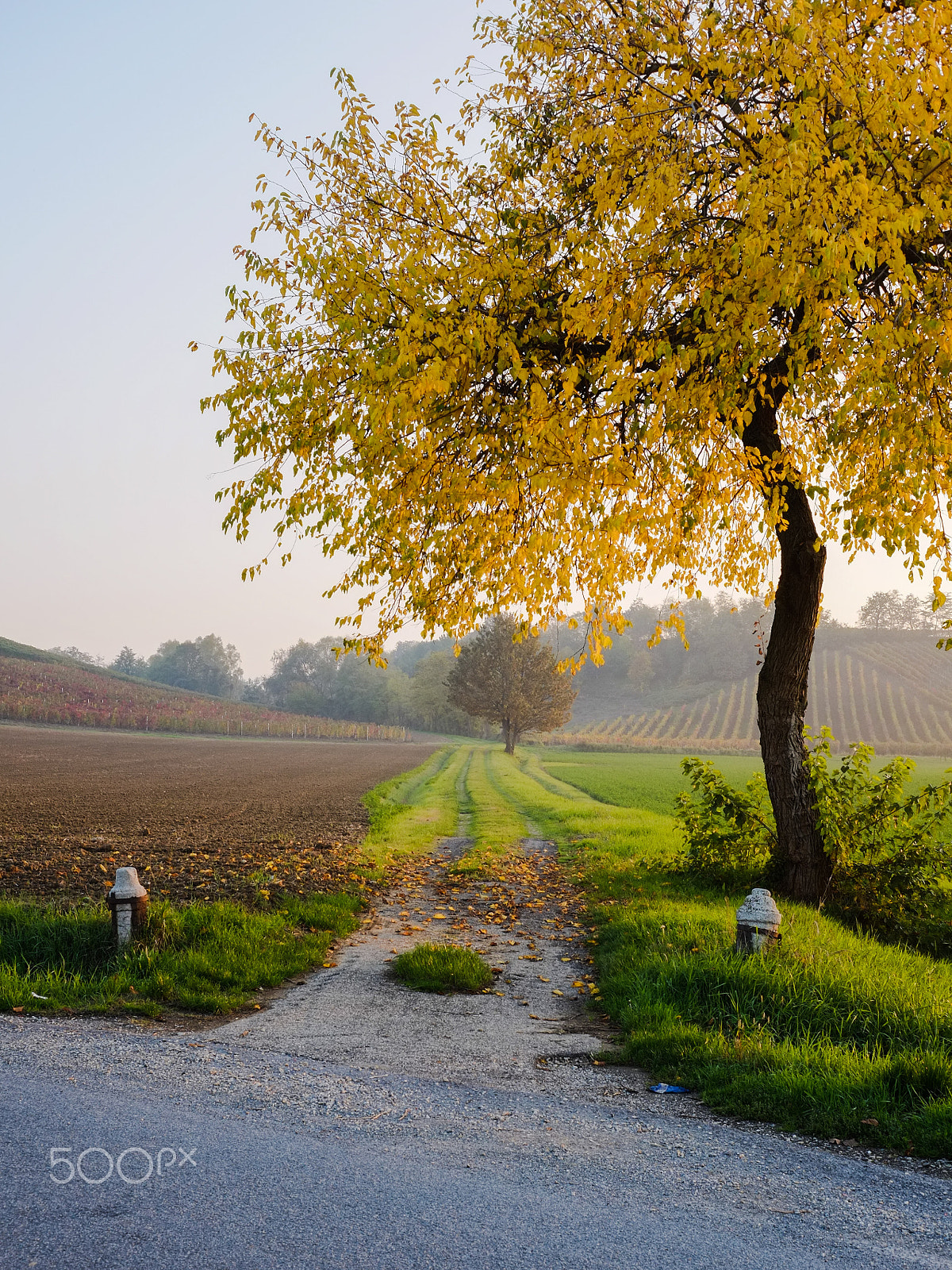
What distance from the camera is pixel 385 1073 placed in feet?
14.8

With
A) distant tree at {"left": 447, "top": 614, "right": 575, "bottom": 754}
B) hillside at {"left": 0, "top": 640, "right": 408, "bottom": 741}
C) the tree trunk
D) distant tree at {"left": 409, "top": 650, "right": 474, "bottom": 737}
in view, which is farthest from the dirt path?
distant tree at {"left": 409, "top": 650, "right": 474, "bottom": 737}

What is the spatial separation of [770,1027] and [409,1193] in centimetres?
311

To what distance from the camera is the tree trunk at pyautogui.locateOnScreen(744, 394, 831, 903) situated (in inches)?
355

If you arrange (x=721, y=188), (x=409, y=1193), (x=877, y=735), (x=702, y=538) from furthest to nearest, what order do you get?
(x=877, y=735) < (x=702, y=538) < (x=721, y=188) < (x=409, y=1193)

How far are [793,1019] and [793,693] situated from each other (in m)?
4.65

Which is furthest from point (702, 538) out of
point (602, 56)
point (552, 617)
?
point (602, 56)

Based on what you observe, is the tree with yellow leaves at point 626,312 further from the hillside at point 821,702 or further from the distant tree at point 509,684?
the hillside at point 821,702

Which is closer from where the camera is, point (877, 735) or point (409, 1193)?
point (409, 1193)

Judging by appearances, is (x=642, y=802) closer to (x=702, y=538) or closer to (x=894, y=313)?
(x=702, y=538)

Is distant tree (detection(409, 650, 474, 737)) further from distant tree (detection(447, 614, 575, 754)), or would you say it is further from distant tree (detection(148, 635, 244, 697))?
distant tree (detection(148, 635, 244, 697))

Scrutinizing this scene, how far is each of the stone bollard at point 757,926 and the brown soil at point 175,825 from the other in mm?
5390

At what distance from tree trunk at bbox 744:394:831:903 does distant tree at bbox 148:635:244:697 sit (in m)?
160

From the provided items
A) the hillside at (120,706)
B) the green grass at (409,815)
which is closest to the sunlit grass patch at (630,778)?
the green grass at (409,815)

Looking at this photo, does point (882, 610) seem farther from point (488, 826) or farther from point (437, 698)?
point (488, 826)
